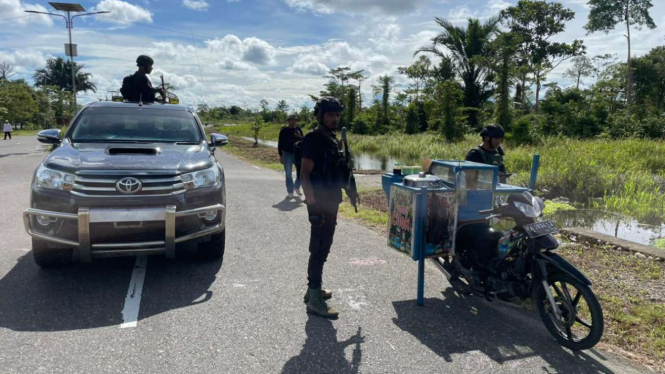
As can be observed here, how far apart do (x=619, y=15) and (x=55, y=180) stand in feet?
126

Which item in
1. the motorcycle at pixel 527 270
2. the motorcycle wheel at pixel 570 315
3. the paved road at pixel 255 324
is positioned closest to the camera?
the paved road at pixel 255 324

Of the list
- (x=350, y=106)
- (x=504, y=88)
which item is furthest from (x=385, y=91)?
(x=504, y=88)

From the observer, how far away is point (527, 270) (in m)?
3.53

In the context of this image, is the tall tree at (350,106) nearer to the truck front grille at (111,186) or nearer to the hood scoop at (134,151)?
the hood scoop at (134,151)

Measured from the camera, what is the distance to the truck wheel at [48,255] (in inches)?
167

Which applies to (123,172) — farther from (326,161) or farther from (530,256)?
(530,256)

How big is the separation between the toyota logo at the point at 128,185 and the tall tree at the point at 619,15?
3442 cm

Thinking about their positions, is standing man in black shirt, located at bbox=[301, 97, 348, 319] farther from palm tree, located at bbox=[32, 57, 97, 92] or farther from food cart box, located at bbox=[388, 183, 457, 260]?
palm tree, located at bbox=[32, 57, 97, 92]

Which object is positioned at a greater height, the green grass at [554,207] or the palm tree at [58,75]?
the palm tree at [58,75]

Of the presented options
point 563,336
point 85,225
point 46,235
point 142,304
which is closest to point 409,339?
point 563,336

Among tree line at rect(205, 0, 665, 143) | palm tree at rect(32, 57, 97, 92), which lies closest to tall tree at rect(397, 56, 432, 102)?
tree line at rect(205, 0, 665, 143)

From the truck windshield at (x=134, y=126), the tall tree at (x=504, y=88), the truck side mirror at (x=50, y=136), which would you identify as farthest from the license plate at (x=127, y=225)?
the tall tree at (x=504, y=88)

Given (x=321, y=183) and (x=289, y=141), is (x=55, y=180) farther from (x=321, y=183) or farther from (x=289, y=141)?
(x=289, y=141)

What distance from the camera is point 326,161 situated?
11.8 ft
